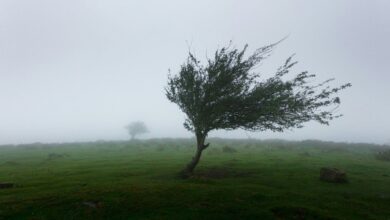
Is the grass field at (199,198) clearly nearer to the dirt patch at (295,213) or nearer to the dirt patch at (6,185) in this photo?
the dirt patch at (295,213)

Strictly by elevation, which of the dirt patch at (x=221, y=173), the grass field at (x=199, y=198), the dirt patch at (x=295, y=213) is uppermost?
the dirt patch at (x=221, y=173)

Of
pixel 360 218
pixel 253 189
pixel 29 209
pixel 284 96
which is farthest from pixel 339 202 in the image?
pixel 29 209

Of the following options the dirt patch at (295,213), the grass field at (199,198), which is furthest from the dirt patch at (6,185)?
the dirt patch at (295,213)

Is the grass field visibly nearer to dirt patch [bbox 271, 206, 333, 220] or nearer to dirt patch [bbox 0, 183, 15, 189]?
dirt patch [bbox 271, 206, 333, 220]

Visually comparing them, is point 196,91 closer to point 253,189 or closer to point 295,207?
point 253,189

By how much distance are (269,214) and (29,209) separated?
17.3m

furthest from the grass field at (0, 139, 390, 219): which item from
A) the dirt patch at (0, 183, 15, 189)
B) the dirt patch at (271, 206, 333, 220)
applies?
the dirt patch at (0, 183, 15, 189)

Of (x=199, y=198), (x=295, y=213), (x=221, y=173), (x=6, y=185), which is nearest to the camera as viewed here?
(x=295, y=213)

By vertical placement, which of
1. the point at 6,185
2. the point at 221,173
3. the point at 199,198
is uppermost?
the point at 221,173

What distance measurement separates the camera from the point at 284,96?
36.7 metres

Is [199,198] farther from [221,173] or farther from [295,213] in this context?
[221,173]

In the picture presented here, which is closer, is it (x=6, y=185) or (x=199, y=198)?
(x=199, y=198)

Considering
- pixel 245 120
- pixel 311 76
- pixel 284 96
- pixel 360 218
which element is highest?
pixel 311 76

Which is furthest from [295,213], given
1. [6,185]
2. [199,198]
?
[6,185]
